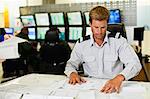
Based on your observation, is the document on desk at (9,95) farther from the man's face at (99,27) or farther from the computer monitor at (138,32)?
the computer monitor at (138,32)

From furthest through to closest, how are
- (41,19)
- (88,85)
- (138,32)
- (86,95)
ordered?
(41,19)
(138,32)
(88,85)
(86,95)

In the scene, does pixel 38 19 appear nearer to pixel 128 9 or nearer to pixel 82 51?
pixel 128 9

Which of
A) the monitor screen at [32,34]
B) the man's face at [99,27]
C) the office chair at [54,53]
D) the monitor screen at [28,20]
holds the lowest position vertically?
the office chair at [54,53]

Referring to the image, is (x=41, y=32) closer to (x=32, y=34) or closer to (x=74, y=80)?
(x=32, y=34)

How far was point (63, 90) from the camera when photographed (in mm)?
1264

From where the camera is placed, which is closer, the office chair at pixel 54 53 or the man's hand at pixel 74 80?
the man's hand at pixel 74 80

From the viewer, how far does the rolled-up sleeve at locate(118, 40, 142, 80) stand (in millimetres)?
1521

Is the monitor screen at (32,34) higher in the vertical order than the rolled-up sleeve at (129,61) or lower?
higher

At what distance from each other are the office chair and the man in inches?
80.2

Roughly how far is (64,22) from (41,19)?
57 centimetres

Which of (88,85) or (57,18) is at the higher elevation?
(57,18)

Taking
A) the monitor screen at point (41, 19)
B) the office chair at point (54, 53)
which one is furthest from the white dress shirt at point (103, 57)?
the monitor screen at point (41, 19)

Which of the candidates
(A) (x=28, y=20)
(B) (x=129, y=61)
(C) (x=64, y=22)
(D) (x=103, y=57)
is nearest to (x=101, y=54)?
(D) (x=103, y=57)

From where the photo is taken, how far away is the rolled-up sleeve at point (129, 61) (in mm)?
1521
